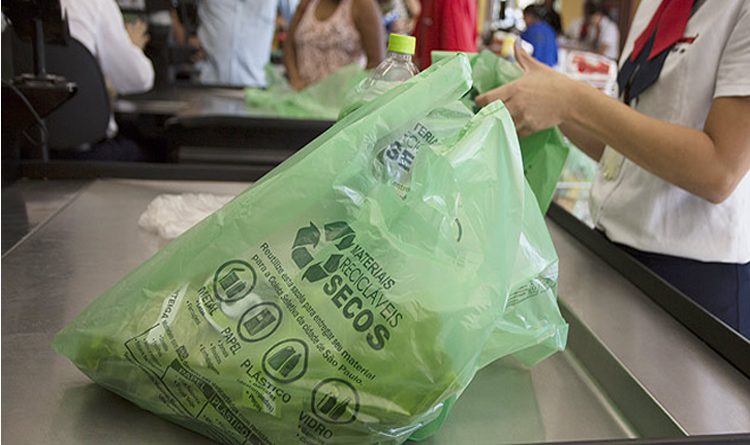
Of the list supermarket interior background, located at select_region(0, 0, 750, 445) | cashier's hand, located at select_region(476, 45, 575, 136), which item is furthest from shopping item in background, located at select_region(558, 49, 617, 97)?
cashier's hand, located at select_region(476, 45, 575, 136)

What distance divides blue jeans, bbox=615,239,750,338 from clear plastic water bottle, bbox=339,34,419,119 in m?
0.67

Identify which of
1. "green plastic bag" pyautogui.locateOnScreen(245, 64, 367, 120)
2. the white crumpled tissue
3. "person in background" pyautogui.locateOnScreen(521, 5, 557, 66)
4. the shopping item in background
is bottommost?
"person in background" pyautogui.locateOnScreen(521, 5, 557, 66)

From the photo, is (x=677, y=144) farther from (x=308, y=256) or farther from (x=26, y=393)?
(x=26, y=393)

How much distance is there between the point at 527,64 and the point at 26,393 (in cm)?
81

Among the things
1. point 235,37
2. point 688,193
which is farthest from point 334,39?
point 688,193

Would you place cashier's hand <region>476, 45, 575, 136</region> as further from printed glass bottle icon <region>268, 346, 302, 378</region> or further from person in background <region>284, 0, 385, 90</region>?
person in background <region>284, 0, 385, 90</region>

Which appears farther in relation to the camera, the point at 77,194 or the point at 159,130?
the point at 159,130

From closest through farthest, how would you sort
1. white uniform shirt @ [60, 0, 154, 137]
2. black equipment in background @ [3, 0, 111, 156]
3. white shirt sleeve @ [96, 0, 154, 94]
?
black equipment in background @ [3, 0, 111, 156], white uniform shirt @ [60, 0, 154, 137], white shirt sleeve @ [96, 0, 154, 94]

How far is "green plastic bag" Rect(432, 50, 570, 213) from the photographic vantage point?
1.02m

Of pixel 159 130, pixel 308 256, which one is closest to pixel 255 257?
pixel 308 256

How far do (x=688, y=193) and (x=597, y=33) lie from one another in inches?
355

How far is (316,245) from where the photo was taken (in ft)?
1.87

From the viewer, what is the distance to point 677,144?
3.60 feet

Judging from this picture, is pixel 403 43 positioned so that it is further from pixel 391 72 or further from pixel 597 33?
pixel 597 33
